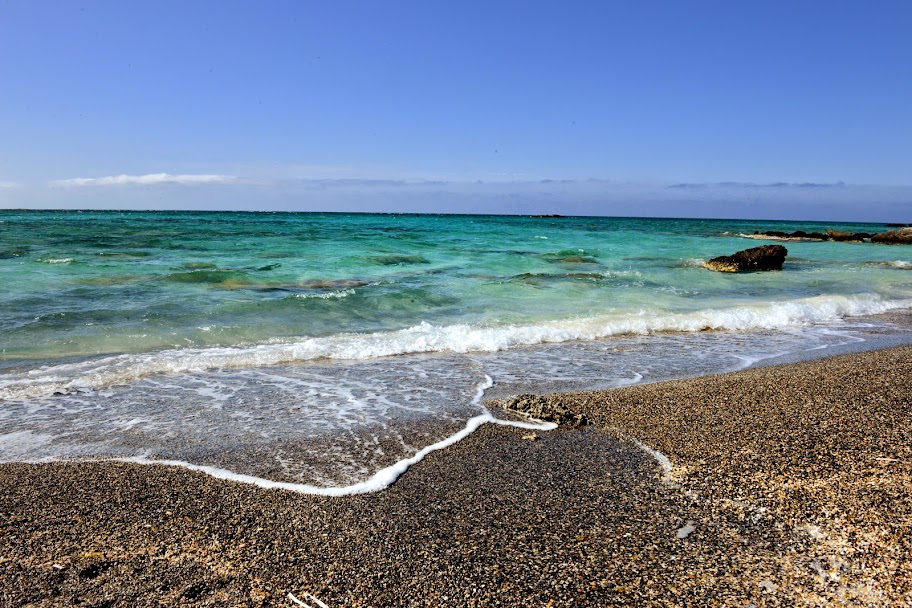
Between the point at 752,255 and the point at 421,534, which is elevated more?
the point at 752,255

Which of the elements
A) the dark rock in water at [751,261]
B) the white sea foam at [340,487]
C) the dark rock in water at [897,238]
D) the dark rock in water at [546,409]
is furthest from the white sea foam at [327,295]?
the dark rock in water at [897,238]

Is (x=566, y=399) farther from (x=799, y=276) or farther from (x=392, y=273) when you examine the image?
(x=799, y=276)

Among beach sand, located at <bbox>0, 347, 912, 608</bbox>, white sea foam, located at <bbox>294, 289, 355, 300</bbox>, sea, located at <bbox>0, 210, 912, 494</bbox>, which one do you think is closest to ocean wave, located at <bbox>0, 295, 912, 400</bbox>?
sea, located at <bbox>0, 210, 912, 494</bbox>

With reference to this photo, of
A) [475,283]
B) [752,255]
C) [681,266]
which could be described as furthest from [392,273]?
[752,255]

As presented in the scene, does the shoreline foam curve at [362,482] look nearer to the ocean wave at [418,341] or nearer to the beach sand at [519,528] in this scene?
the beach sand at [519,528]

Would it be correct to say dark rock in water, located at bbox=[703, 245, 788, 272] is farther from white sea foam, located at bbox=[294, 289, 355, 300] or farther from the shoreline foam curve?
the shoreline foam curve

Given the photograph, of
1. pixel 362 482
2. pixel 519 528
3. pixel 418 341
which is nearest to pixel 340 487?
pixel 362 482

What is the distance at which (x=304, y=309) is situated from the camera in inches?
385

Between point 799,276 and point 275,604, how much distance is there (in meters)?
19.3

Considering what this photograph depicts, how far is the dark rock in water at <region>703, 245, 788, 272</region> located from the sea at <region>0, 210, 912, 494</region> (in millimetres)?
2156

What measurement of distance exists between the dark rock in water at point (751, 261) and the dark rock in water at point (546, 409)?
53.6 feet

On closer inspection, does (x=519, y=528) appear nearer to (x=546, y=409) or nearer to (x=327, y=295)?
(x=546, y=409)

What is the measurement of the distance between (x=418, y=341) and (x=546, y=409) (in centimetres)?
336

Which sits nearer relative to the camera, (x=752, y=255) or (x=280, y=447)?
(x=280, y=447)
